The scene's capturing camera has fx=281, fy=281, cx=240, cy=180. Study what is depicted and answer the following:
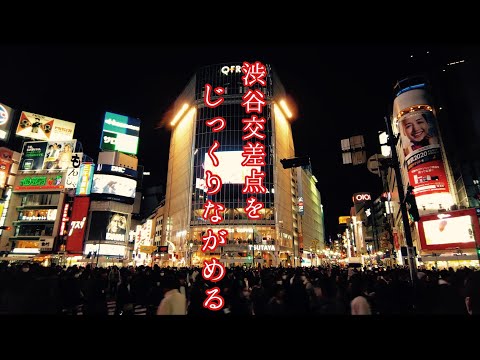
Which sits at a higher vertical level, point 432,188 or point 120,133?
point 120,133

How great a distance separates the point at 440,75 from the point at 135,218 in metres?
106

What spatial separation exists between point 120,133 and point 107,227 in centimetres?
2032

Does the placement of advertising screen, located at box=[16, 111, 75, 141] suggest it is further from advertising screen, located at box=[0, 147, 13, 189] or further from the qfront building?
the qfront building

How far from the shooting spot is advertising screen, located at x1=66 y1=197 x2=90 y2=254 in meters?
51.4

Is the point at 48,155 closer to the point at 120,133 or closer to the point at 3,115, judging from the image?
the point at 120,133

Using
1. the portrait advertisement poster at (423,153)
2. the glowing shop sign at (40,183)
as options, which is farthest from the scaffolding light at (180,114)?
the portrait advertisement poster at (423,153)

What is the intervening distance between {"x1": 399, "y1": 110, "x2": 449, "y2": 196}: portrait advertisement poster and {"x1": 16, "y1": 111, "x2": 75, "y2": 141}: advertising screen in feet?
199

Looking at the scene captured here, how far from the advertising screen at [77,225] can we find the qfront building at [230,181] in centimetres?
2090

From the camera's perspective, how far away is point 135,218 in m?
113

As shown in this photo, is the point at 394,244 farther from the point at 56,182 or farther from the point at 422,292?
the point at 56,182

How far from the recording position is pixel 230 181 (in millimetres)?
59312

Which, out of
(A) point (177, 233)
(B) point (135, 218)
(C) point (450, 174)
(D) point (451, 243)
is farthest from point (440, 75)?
(B) point (135, 218)
